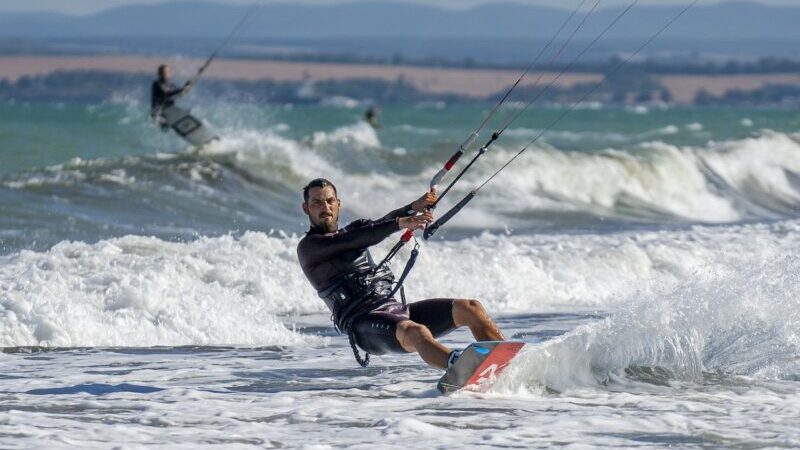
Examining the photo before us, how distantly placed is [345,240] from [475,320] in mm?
846

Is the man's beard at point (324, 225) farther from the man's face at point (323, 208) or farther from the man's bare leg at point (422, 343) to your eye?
the man's bare leg at point (422, 343)

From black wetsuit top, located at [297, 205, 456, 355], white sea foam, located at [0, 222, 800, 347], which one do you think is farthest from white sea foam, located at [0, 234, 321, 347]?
black wetsuit top, located at [297, 205, 456, 355]

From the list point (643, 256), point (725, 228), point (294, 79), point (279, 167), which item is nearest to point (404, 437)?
point (643, 256)

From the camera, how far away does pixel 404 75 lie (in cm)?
14288

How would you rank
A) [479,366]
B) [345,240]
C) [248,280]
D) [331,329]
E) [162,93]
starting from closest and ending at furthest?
Answer: [479,366]
[345,240]
[331,329]
[248,280]
[162,93]

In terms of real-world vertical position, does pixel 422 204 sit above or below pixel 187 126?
below

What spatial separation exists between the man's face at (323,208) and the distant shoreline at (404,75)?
94.2 metres

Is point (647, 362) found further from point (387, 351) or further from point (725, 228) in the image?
point (725, 228)

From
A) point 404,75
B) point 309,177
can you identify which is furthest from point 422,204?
point 404,75

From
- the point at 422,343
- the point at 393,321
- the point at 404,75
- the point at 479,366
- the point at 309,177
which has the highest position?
the point at 404,75

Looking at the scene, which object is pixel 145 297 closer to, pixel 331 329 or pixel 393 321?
pixel 331 329

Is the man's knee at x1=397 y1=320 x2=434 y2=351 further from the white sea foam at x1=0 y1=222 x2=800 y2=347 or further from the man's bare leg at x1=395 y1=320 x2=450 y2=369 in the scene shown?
the white sea foam at x1=0 y1=222 x2=800 y2=347

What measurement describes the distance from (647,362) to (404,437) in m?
2.25

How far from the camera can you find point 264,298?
13.3 meters
